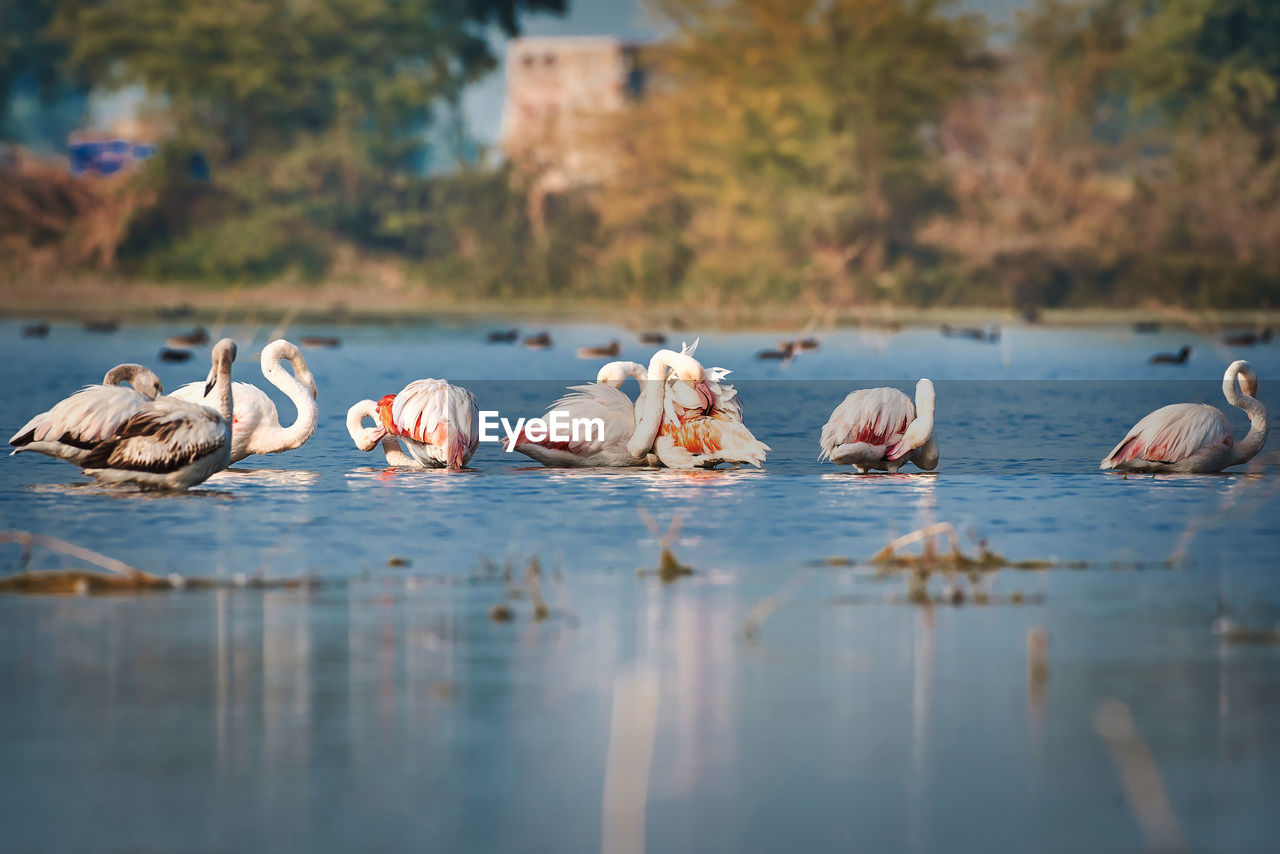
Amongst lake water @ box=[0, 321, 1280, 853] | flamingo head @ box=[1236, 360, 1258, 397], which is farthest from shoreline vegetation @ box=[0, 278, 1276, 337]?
lake water @ box=[0, 321, 1280, 853]

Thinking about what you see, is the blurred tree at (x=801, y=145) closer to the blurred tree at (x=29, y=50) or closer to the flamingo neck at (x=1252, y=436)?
the blurred tree at (x=29, y=50)

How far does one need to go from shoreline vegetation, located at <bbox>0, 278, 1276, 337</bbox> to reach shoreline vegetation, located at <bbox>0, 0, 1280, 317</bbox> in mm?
247

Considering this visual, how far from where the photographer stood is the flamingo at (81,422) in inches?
509

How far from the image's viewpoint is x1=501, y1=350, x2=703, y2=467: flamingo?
48.8 ft

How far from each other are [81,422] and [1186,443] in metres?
7.69

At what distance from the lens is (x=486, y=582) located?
30.8ft

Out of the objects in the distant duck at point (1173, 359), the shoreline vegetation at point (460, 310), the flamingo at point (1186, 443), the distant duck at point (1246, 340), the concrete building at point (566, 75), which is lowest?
the flamingo at point (1186, 443)

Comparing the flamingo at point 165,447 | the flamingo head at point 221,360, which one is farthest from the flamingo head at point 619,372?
the flamingo at point 165,447

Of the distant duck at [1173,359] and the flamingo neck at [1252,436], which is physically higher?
the distant duck at [1173,359]

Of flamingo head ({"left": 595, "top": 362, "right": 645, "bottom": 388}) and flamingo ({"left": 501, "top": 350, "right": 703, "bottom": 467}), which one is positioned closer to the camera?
flamingo ({"left": 501, "top": 350, "right": 703, "bottom": 467})

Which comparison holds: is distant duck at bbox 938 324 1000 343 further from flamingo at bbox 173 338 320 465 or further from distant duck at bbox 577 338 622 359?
flamingo at bbox 173 338 320 465

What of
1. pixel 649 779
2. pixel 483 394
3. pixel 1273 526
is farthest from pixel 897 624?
pixel 483 394

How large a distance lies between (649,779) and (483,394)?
672 inches

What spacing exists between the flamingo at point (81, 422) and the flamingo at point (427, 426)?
7.47ft
